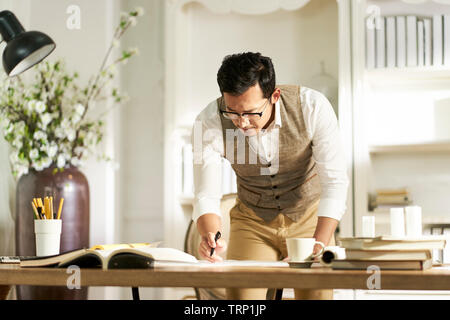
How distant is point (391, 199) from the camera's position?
9.46ft

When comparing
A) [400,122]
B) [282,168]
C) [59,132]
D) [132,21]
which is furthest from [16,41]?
[400,122]

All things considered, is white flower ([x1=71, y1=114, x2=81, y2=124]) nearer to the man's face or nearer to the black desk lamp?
the black desk lamp

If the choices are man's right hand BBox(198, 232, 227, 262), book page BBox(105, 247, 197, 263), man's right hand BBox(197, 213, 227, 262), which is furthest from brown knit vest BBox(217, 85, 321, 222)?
book page BBox(105, 247, 197, 263)

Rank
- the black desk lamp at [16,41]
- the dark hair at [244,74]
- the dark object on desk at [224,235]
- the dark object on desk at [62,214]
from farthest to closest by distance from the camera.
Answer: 1. the dark object on desk at [62,214]
2. the dark object on desk at [224,235]
3. the black desk lamp at [16,41]
4. the dark hair at [244,74]

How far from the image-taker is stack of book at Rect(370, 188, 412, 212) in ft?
9.46

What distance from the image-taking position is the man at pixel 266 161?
174cm

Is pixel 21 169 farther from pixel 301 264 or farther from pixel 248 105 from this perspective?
pixel 301 264

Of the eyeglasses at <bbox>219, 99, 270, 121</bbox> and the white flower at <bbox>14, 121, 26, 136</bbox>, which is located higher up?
the white flower at <bbox>14, 121, 26, 136</bbox>

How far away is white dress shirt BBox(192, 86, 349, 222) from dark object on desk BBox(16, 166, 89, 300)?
1.04 metres

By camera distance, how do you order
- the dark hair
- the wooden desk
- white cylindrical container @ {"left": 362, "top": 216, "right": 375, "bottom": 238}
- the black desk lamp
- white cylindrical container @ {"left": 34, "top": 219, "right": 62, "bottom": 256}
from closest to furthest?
the wooden desk < white cylindrical container @ {"left": 362, "top": 216, "right": 375, "bottom": 238} < white cylindrical container @ {"left": 34, "top": 219, "right": 62, "bottom": 256} < the dark hair < the black desk lamp

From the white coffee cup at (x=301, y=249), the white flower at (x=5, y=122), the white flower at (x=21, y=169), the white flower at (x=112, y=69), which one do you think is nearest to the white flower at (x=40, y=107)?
the white flower at (x=5, y=122)

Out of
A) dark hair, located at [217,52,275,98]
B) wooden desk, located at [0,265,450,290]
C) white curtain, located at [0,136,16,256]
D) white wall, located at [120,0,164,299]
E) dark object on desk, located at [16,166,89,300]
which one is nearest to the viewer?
wooden desk, located at [0,265,450,290]

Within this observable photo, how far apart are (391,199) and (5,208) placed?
70.0 inches

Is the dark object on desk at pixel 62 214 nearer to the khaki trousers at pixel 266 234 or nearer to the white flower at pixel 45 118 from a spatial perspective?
the white flower at pixel 45 118
